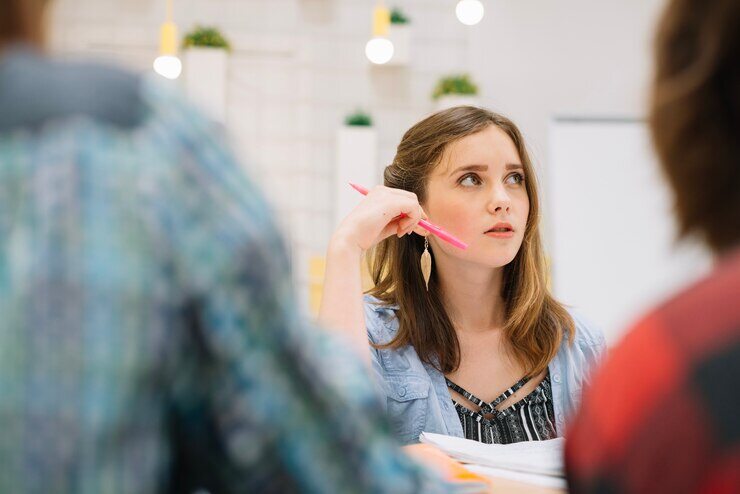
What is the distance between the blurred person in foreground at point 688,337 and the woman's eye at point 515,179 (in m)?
1.36

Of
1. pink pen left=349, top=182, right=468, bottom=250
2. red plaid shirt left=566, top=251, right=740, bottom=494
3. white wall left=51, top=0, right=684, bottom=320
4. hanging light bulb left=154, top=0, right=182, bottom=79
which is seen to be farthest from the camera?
white wall left=51, top=0, right=684, bottom=320

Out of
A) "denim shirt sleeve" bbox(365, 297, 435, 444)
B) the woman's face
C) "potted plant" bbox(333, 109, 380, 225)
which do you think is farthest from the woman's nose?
"potted plant" bbox(333, 109, 380, 225)

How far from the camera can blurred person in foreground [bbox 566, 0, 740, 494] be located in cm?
49

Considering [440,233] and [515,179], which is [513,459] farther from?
[515,179]

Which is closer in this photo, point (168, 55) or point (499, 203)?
point (499, 203)

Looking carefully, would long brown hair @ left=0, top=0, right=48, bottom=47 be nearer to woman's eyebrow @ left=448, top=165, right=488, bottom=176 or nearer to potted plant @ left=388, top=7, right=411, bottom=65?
woman's eyebrow @ left=448, top=165, right=488, bottom=176

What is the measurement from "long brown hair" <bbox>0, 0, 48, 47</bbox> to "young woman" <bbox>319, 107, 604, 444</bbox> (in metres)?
1.10

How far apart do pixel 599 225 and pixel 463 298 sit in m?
2.97

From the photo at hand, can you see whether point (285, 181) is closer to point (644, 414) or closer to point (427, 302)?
point (427, 302)

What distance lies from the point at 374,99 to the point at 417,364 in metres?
3.22

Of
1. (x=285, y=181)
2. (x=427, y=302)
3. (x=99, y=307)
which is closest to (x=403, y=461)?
(x=99, y=307)

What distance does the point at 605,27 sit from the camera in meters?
4.89

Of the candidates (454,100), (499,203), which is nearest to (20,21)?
(499,203)

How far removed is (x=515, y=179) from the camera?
6.56ft
